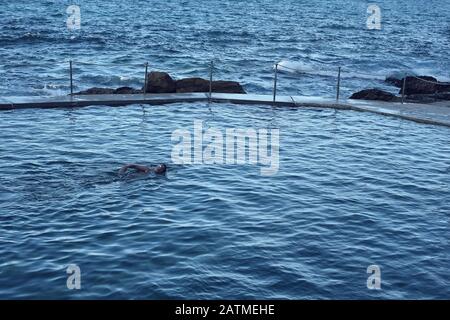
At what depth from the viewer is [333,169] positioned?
17453mm

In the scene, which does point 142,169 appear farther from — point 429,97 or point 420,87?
point 420,87

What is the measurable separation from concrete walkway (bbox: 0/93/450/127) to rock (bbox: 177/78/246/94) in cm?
152

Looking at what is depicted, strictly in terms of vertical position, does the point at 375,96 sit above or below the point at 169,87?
below

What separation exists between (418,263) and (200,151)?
7.78 metres

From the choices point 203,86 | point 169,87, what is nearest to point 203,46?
point 203,86

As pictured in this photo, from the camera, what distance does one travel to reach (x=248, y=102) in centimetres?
2467

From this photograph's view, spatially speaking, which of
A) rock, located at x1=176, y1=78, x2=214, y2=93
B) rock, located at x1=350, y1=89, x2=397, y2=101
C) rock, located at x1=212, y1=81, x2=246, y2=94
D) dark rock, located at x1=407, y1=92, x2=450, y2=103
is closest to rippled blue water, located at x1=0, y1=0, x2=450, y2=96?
dark rock, located at x1=407, y1=92, x2=450, y2=103

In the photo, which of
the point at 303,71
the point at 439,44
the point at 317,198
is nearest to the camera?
the point at 317,198

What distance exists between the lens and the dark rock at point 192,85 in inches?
1072

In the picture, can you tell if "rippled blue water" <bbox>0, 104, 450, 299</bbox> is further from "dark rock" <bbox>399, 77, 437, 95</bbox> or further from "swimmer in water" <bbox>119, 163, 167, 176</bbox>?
"dark rock" <bbox>399, 77, 437, 95</bbox>

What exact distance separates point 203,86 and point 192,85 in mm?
432

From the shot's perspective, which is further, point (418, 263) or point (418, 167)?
point (418, 167)

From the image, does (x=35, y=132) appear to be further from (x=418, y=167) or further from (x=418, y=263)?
(x=418, y=263)

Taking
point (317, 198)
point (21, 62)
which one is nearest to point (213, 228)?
point (317, 198)
